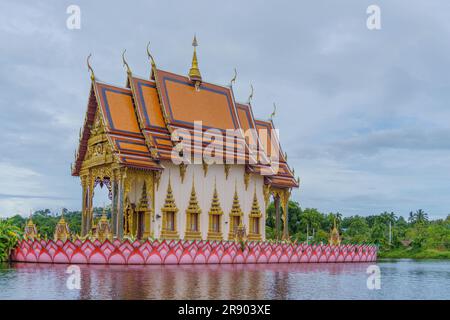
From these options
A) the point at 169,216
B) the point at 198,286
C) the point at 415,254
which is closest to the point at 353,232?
the point at 415,254

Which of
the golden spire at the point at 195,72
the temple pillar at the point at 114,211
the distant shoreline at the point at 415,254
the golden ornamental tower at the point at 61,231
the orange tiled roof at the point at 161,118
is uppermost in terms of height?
the golden spire at the point at 195,72

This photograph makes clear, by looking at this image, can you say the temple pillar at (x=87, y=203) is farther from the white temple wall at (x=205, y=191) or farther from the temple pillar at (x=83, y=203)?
the white temple wall at (x=205, y=191)

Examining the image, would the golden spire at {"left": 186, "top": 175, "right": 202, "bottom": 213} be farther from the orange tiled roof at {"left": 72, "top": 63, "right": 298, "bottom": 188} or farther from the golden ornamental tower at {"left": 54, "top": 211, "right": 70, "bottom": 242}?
the golden ornamental tower at {"left": 54, "top": 211, "right": 70, "bottom": 242}

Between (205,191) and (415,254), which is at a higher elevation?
(205,191)

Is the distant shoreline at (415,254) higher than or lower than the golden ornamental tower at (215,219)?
lower

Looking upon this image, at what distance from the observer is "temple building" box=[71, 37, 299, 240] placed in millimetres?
23859

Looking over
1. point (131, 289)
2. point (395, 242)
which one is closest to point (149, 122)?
point (131, 289)

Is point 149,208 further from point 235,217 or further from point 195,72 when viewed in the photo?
point 195,72

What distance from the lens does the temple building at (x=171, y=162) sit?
78.3ft

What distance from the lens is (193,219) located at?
83.9 ft

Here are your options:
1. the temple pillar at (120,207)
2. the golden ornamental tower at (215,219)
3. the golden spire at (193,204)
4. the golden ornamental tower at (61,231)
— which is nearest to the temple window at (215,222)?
the golden ornamental tower at (215,219)

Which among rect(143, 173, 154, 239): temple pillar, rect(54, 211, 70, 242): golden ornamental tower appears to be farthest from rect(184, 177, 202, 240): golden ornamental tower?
rect(54, 211, 70, 242): golden ornamental tower

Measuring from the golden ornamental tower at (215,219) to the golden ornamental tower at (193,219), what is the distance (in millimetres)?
705

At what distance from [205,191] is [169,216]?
225 cm
